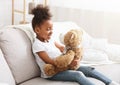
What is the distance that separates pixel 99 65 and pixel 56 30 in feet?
1.66

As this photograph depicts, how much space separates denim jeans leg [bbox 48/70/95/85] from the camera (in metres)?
1.75

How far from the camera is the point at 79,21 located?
3.47 metres

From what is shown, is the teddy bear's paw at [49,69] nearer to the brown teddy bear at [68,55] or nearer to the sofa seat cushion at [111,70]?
the brown teddy bear at [68,55]

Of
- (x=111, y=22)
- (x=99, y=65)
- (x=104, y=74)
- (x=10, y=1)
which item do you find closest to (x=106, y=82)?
(x=104, y=74)

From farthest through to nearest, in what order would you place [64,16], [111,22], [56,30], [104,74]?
[64,16] → [111,22] → [56,30] → [104,74]

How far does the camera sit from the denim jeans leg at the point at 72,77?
1.75 m

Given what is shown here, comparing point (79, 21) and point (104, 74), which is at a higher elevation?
point (79, 21)

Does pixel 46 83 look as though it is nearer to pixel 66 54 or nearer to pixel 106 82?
pixel 66 54

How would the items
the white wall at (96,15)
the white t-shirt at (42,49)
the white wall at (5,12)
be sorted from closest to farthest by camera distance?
the white t-shirt at (42,49) → the white wall at (96,15) → the white wall at (5,12)

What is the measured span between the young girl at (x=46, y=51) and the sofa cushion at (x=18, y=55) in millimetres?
61

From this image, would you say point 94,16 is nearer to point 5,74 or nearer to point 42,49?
point 42,49

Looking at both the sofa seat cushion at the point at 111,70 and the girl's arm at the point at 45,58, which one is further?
the sofa seat cushion at the point at 111,70

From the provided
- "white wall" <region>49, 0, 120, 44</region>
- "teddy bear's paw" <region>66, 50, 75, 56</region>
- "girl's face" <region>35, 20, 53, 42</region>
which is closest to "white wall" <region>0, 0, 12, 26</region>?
"white wall" <region>49, 0, 120, 44</region>

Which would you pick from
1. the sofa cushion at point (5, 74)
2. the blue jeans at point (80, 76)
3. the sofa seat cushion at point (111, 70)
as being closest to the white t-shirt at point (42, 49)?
the blue jeans at point (80, 76)
